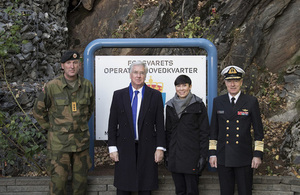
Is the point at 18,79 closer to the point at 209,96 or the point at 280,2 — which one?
the point at 209,96

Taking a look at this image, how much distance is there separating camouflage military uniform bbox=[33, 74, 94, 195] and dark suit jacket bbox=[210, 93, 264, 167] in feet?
4.67

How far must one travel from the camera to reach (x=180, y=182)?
11.5 ft

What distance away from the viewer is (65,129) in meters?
3.50

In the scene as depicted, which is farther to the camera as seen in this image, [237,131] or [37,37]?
[37,37]

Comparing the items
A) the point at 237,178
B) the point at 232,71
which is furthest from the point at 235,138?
the point at 232,71

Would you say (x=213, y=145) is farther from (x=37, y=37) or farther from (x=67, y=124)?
(x=37, y=37)

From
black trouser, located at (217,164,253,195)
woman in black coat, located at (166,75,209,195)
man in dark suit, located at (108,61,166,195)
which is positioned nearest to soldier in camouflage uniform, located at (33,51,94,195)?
man in dark suit, located at (108,61,166,195)

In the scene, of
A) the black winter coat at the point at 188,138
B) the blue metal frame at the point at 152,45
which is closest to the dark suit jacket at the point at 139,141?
the black winter coat at the point at 188,138

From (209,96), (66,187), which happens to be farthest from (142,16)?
(66,187)

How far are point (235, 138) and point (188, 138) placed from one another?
0.48 m

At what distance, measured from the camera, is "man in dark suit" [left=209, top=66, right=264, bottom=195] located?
3.27 metres

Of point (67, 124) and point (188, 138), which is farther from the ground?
point (67, 124)

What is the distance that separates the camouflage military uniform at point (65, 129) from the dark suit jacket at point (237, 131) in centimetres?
142

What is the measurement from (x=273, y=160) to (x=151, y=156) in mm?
2220
